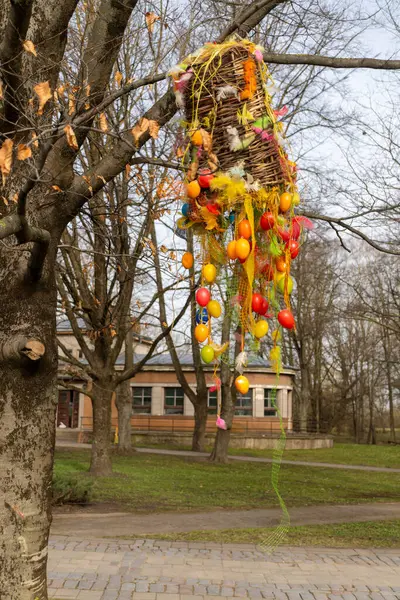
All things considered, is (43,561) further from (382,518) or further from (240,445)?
(240,445)

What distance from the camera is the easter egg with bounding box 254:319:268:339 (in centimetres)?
287

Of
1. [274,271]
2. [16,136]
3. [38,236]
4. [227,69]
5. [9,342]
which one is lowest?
[9,342]

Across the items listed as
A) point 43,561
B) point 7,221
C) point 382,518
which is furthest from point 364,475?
point 7,221

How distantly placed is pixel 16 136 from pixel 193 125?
82.5 inches

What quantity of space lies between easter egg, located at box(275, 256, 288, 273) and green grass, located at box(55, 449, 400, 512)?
31.9 feet

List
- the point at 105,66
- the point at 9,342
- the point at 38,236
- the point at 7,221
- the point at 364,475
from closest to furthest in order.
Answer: the point at 7,221 < the point at 38,236 < the point at 9,342 < the point at 105,66 < the point at 364,475

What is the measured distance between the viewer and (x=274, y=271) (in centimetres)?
301

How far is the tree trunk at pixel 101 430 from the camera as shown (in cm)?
1617

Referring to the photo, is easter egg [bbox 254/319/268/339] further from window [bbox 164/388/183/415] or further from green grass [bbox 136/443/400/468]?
A: window [bbox 164/388/183/415]

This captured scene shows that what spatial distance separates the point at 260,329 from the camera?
113 inches

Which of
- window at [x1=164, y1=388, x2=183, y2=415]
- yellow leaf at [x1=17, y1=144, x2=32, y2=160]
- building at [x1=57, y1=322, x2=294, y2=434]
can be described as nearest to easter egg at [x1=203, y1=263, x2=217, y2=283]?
yellow leaf at [x1=17, y1=144, x2=32, y2=160]

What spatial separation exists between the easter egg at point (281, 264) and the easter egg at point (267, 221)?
17 cm

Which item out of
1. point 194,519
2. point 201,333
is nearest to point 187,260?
point 201,333

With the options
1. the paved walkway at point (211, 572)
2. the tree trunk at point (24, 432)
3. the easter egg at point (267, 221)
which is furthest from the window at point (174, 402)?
the easter egg at point (267, 221)
